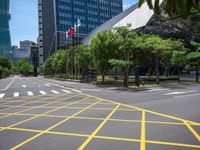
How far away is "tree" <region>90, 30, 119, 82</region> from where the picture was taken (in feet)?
115

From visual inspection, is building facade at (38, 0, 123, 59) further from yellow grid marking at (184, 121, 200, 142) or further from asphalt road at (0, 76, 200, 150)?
yellow grid marking at (184, 121, 200, 142)

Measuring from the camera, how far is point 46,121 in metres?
11.5

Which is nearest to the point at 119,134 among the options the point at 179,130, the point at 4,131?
the point at 179,130

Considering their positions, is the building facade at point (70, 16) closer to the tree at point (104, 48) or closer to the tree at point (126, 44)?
the tree at point (104, 48)

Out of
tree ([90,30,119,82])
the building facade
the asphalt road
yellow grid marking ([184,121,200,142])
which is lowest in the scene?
the asphalt road

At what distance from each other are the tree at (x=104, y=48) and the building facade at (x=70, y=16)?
86.3 m

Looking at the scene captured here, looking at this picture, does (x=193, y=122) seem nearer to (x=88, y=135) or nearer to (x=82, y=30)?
(x=88, y=135)

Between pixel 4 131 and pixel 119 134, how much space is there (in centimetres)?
424

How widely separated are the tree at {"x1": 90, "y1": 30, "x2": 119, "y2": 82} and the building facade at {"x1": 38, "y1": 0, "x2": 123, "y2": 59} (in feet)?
283

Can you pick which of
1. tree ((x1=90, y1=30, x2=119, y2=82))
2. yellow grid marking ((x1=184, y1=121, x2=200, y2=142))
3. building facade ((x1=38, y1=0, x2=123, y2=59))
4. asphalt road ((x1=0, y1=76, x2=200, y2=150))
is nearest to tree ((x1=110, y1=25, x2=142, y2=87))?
tree ((x1=90, y1=30, x2=119, y2=82))

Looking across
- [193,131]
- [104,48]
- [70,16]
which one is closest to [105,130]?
[193,131]

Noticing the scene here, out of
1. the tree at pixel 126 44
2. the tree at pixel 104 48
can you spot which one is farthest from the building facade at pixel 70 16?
the tree at pixel 126 44

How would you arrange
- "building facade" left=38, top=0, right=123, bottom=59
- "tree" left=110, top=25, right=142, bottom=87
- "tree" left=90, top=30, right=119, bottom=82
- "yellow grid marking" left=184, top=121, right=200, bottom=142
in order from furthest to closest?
1. "building facade" left=38, top=0, right=123, bottom=59
2. "tree" left=90, top=30, right=119, bottom=82
3. "tree" left=110, top=25, right=142, bottom=87
4. "yellow grid marking" left=184, top=121, right=200, bottom=142

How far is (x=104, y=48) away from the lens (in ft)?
116
